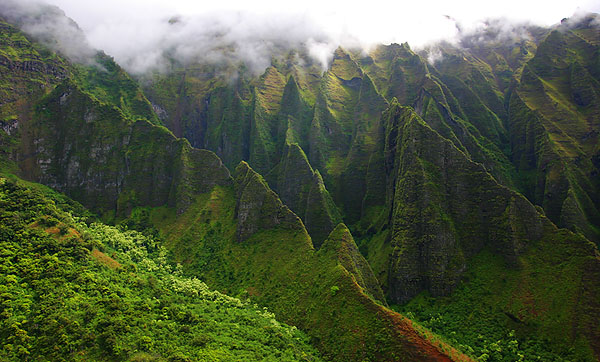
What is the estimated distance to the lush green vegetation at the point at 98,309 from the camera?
41.8 meters

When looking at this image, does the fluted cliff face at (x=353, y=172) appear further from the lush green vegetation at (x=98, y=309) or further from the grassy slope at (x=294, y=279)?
the lush green vegetation at (x=98, y=309)

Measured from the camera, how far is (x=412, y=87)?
438 feet

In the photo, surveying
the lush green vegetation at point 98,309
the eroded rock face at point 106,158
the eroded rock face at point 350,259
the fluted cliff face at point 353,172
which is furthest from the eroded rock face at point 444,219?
the eroded rock face at point 106,158

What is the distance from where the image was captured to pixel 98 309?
155 feet

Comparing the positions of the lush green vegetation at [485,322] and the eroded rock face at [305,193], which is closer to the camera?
the lush green vegetation at [485,322]

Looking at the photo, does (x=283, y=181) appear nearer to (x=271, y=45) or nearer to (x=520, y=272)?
(x=520, y=272)

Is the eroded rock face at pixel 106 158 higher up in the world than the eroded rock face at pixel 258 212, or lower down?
higher up

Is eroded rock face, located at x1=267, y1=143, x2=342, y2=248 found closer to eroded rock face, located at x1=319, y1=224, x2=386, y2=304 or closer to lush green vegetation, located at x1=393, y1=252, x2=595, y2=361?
eroded rock face, located at x1=319, y1=224, x2=386, y2=304

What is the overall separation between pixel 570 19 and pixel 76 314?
174329 millimetres

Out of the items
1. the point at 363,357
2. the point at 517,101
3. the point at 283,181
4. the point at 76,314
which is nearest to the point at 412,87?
the point at 517,101

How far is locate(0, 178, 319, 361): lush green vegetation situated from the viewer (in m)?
41.8


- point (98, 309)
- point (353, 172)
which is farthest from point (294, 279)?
point (353, 172)

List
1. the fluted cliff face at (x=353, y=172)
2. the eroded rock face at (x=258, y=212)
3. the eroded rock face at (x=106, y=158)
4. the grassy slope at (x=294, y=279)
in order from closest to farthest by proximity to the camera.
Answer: the grassy slope at (x=294, y=279)
the fluted cliff face at (x=353, y=172)
the eroded rock face at (x=258, y=212)
the eroded rock face at (x=106, y=158)

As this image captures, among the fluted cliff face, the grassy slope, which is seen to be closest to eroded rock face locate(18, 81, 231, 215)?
the fluted cliff face
